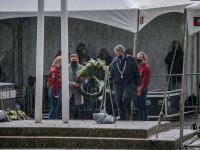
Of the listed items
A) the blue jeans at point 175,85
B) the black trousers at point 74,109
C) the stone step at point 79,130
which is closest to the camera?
the stone step at point 79,130

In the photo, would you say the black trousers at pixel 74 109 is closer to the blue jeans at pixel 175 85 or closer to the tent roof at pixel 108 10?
the tent roof at pixel 108 10

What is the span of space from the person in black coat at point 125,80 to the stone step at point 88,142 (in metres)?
2.01

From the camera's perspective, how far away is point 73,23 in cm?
1532

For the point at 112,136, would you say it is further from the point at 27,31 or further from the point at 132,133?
the point at 27,31

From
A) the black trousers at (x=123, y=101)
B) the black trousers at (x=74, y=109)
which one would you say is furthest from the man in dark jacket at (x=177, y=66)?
the black trousers at (x=123, y=101)

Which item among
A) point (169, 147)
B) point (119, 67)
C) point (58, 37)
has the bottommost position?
point (169, 147)

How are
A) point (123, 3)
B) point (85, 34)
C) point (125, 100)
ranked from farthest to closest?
1. point (85, 34)
2. point (123, 3)
3. point (125, 100)

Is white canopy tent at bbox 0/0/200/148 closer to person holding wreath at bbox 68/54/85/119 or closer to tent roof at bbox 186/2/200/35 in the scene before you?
person holding wreath at bbox 68/54/85/119

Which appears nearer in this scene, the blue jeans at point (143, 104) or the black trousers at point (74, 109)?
the blue jeans at point (143, 104)

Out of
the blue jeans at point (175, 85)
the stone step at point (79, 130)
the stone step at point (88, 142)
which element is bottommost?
the stone step at point (88, 142)

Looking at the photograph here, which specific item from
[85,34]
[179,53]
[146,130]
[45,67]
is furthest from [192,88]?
[146,130]

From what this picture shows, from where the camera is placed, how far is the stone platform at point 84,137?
7602 millimetres

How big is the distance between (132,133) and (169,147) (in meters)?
0.75

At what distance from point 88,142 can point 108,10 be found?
4329 millimetres
